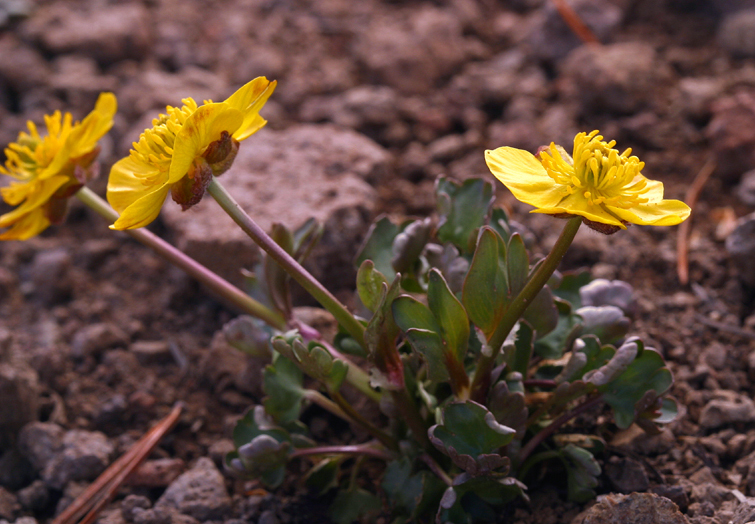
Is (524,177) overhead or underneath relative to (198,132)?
underneath

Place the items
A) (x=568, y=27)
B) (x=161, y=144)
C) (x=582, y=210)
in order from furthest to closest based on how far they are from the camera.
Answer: (x=568, y=27), (x=161, y=144), (x=582, y=210)

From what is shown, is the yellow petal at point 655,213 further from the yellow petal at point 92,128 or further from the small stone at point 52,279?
the small stone at point 52,279

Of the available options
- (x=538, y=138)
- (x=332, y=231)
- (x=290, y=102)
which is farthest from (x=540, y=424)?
(x=290, y=102)

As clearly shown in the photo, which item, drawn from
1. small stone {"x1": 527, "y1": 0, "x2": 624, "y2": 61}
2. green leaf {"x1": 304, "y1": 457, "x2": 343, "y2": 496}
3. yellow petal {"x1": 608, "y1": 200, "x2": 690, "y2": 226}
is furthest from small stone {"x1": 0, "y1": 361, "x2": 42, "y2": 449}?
small stone {"x1": 527, "y1": 0, "x2": 624, "y2": 61}

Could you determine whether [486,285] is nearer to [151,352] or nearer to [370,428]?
[370,428]

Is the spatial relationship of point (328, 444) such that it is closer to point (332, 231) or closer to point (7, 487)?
point (332, 231)

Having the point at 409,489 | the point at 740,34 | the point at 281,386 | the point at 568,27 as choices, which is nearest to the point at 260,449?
the point at 281,386
